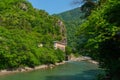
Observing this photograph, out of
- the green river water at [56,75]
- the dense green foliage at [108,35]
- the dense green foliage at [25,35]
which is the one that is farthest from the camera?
the dense green foliage at [25,35]

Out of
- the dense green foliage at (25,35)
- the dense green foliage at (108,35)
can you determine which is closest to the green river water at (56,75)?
the dense green foliage at (25,35)

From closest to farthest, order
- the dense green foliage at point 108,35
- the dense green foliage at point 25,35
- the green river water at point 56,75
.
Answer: the dense green foliage at point 108,35 → the green river water at point 56,75 → the dense green foliage at point 25,35

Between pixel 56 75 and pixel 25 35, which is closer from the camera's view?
pixel 56 75

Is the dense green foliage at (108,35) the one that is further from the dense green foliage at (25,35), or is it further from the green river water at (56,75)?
the dense green foliage at (25,35)

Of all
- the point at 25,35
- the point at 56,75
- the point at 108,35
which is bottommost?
the point at 56,75

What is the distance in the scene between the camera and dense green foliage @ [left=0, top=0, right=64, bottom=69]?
7675cm

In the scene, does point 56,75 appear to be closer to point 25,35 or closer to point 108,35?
point 108,35

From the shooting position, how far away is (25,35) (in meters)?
96.2

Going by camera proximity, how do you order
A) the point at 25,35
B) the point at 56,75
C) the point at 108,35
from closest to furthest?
the point at 108,35, the point at 56,75, the point at 25,35

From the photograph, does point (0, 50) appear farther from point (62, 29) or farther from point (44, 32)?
point (62, 29)

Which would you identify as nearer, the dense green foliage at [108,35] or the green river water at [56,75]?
the dense green foliage at [108,35]

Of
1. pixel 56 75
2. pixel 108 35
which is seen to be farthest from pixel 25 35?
pixel 108 35

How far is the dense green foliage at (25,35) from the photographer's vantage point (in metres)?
76.8

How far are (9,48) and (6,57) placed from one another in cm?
424
